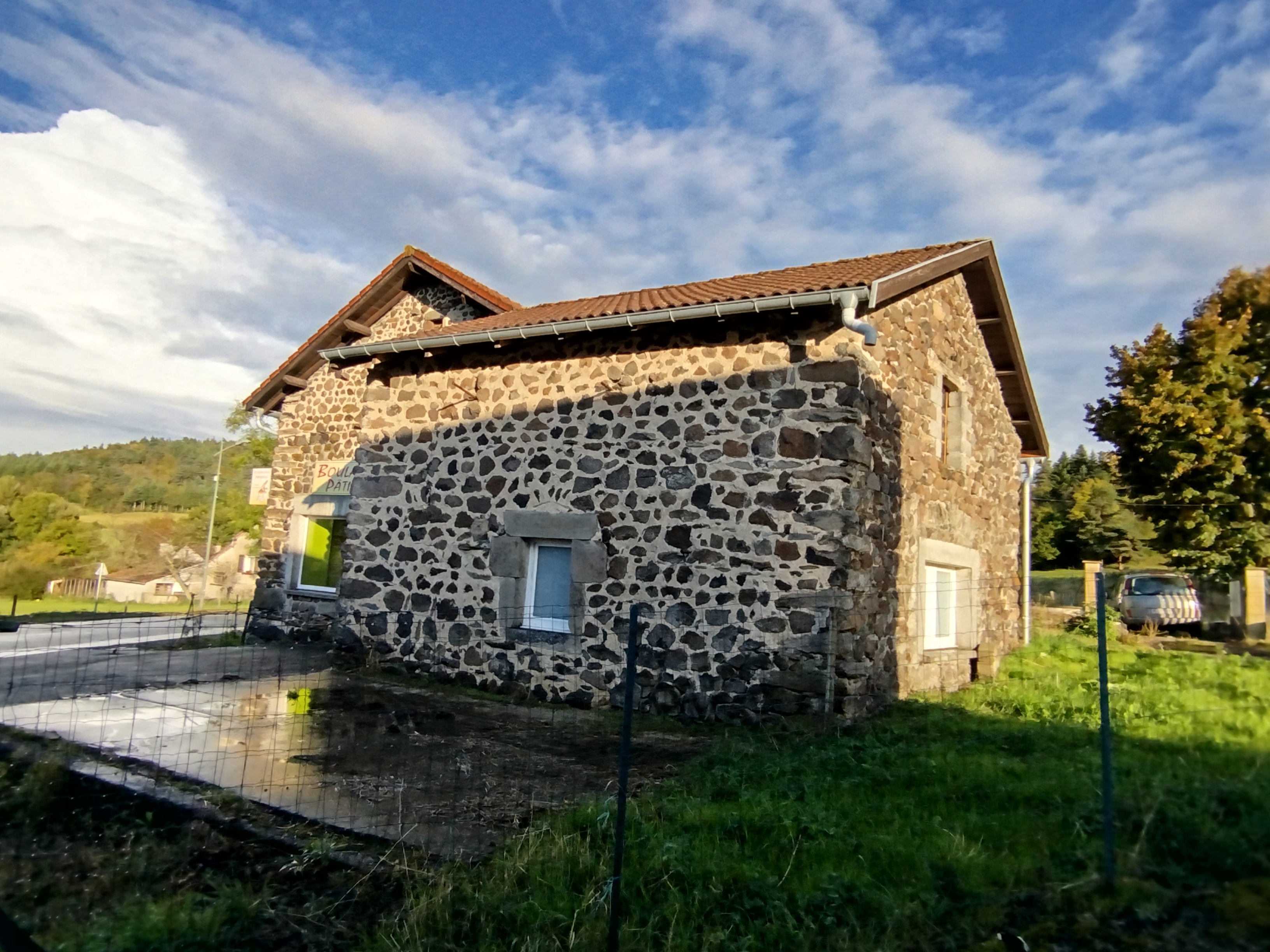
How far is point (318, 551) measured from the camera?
12484mm

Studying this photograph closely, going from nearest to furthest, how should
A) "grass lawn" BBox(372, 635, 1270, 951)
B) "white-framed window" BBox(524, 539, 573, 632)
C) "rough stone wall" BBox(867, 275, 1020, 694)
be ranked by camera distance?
"grass lawn" BBox(372, 635, 1270, 951)
"rough stone wall" BBox(867, 275, 1020, 694)
"white-framed window" BBox(524, 539, 573, 632)

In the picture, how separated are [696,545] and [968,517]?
177 inches

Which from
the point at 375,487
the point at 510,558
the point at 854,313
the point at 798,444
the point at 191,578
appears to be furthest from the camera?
the point at 191,578

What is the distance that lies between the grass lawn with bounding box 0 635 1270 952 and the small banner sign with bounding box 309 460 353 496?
7.92 metres

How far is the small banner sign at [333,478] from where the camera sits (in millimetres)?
12273

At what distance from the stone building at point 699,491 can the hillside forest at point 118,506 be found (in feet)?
64.4

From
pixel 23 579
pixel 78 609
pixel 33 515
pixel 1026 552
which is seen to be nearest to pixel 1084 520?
pixel 1026 552

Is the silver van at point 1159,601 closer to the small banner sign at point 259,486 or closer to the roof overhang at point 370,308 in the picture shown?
the roof overhang at point 370,308

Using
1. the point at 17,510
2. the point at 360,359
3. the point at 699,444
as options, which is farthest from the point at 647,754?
the point at 17,510

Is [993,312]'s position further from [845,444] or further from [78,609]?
[78,609]

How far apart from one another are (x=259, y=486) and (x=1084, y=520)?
22151 millimetres

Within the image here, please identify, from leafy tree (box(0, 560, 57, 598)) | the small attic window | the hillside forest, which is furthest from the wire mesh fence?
the hillside forest

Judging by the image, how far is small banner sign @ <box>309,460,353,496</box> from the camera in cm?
1227

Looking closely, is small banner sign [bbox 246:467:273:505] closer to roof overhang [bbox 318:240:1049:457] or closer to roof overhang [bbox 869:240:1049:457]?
roof overhang [bbox 318:240:1049:457]
